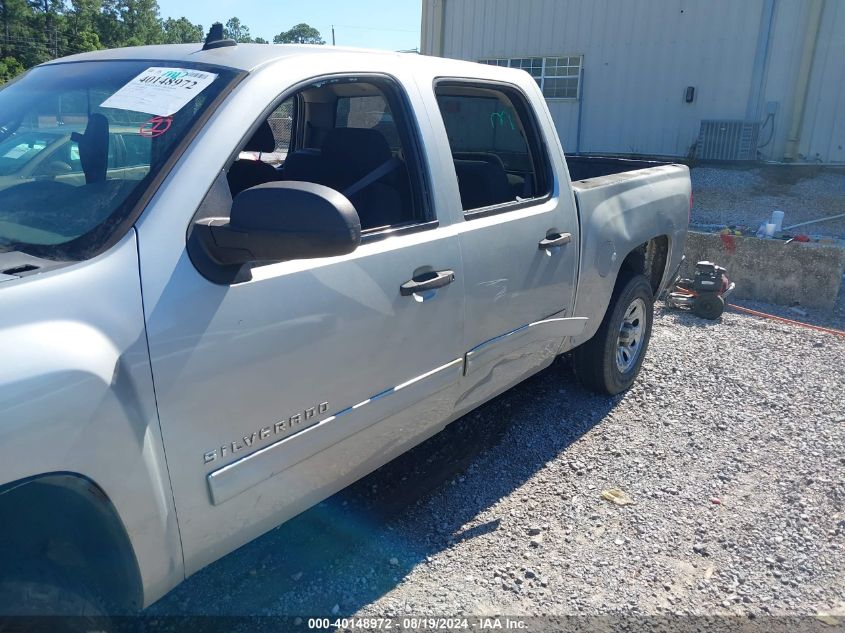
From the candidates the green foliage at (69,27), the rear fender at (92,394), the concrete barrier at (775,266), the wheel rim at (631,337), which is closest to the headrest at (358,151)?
the rear fender at (92,394)

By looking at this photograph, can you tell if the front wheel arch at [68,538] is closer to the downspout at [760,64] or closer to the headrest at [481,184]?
the headrest at [481,184]

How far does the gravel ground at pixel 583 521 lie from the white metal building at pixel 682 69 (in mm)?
11680

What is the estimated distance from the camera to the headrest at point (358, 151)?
10.5 feet

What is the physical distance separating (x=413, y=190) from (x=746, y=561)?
2168mm

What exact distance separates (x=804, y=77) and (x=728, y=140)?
180 cm

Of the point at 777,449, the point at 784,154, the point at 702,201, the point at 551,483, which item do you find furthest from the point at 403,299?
the point at 784,154

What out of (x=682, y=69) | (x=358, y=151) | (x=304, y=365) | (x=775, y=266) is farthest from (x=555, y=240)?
(x=682, y=69)

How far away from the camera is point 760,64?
47.6ft

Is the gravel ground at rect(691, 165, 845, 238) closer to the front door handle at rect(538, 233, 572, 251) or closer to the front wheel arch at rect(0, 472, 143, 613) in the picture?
the front door handle at rect(538, 233, 572, 251)

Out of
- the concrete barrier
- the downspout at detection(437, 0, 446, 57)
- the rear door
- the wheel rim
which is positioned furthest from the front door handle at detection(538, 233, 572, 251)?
the downspout at detection(437, 0, 446, 57)

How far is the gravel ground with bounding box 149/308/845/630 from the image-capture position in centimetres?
283

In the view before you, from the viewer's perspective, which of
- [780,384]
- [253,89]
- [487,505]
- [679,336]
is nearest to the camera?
[253,89]

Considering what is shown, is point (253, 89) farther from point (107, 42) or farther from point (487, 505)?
point (107, 42)

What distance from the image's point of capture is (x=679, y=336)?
603 centimetres
